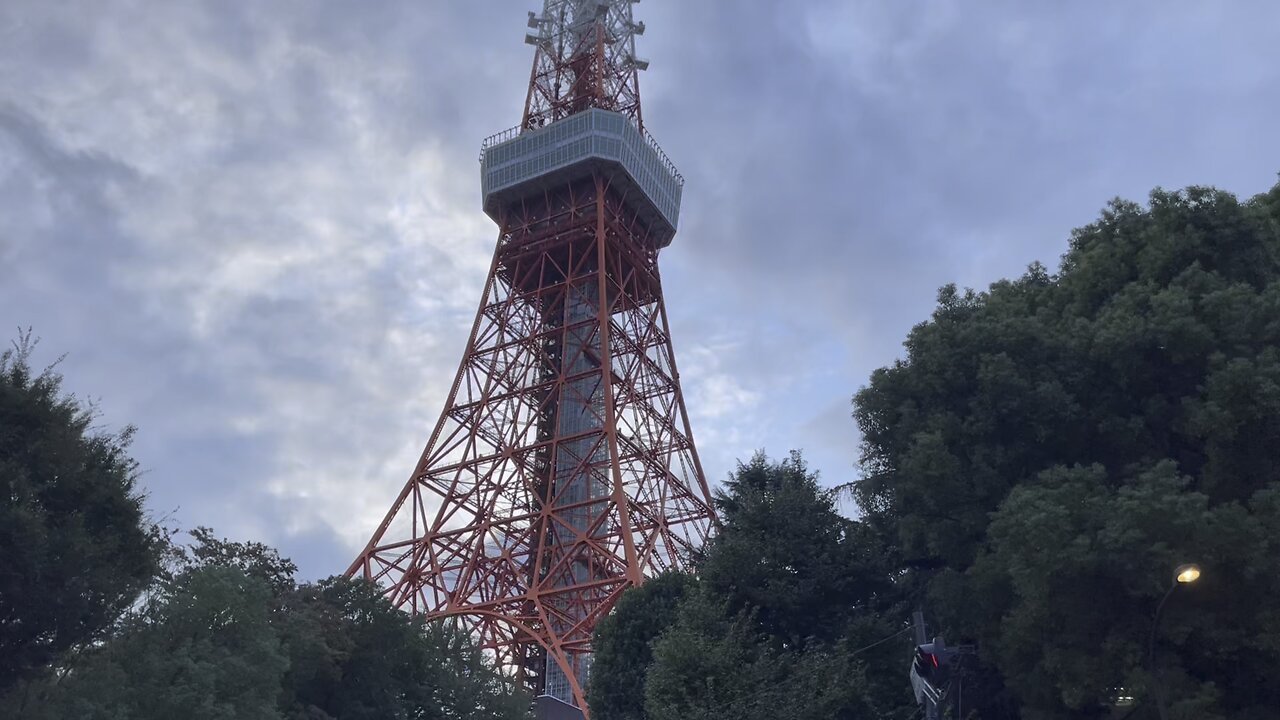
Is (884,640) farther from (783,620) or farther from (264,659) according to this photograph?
(264,659)

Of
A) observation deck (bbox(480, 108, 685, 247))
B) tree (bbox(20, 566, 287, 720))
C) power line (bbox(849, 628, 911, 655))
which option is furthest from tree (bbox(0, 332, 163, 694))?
observation deck (bbox(480, 108, 685, 247))

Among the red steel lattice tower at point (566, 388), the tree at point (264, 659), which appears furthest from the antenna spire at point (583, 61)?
the tree at point (264, 659)

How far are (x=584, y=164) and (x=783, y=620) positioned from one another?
76.9ft

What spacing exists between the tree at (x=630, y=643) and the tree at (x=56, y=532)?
8596 millimetres

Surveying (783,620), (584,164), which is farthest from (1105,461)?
(584,164)

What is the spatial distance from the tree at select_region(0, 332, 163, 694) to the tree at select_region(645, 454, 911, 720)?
7.45 m

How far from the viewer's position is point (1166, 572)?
13148 millimetres

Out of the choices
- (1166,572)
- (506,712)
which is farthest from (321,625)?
(1166,572)

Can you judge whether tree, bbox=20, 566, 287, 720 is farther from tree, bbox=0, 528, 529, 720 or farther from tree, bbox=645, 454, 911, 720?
tree, bbox=645, 454, 911, 720

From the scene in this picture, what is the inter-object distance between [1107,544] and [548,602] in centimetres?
1921

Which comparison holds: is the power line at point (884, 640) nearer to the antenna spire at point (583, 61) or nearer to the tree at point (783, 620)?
the tree at point (783, 620)

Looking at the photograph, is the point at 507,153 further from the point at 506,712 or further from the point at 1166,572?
the point at 1166,572

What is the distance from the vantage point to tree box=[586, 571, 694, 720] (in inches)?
811

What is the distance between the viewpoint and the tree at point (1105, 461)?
43.7ft
